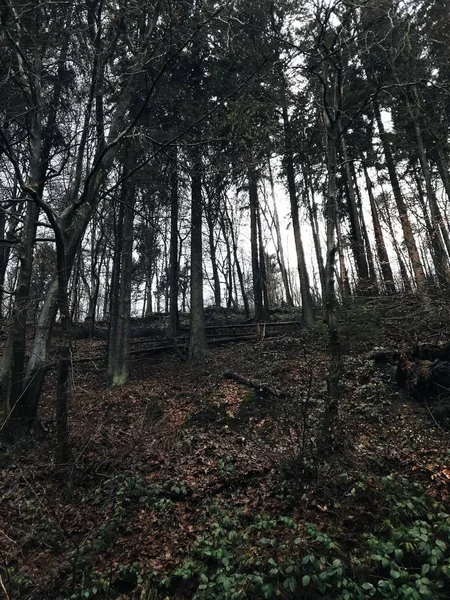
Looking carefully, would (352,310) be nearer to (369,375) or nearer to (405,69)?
(369,375)

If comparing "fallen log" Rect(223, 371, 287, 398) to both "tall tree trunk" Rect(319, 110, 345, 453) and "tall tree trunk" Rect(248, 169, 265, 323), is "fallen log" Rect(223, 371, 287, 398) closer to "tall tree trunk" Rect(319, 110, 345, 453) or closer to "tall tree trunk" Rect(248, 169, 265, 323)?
"tall tree trunk" Rect(319, 110, 345, 453)

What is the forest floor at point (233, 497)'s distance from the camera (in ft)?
12.4

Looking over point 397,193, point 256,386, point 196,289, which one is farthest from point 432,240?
point 397,193

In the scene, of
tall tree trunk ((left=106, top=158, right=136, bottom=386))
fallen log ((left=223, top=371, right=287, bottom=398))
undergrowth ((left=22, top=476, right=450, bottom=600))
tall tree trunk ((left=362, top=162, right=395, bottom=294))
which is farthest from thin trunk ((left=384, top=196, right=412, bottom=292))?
tall tree trunk ((left=106, top=158, right=136, bottom=386))

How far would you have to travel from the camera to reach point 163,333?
16609 millimetres

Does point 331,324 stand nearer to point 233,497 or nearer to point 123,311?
point 233,497

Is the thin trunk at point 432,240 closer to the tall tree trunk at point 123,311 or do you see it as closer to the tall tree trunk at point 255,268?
the tall tree trunk at point 123,311

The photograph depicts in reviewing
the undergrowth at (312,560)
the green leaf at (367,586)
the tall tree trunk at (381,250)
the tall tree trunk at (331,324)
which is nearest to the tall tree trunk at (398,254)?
the tall tree trunk at (381,250)

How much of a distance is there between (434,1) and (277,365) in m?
14.3

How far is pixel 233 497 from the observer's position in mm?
5180

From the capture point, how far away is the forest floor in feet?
12.4

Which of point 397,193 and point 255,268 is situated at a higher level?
point 397,193

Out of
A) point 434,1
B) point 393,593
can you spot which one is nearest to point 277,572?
point 393,593

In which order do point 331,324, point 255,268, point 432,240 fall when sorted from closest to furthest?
point 331,324, point 432,240, point 255,268
